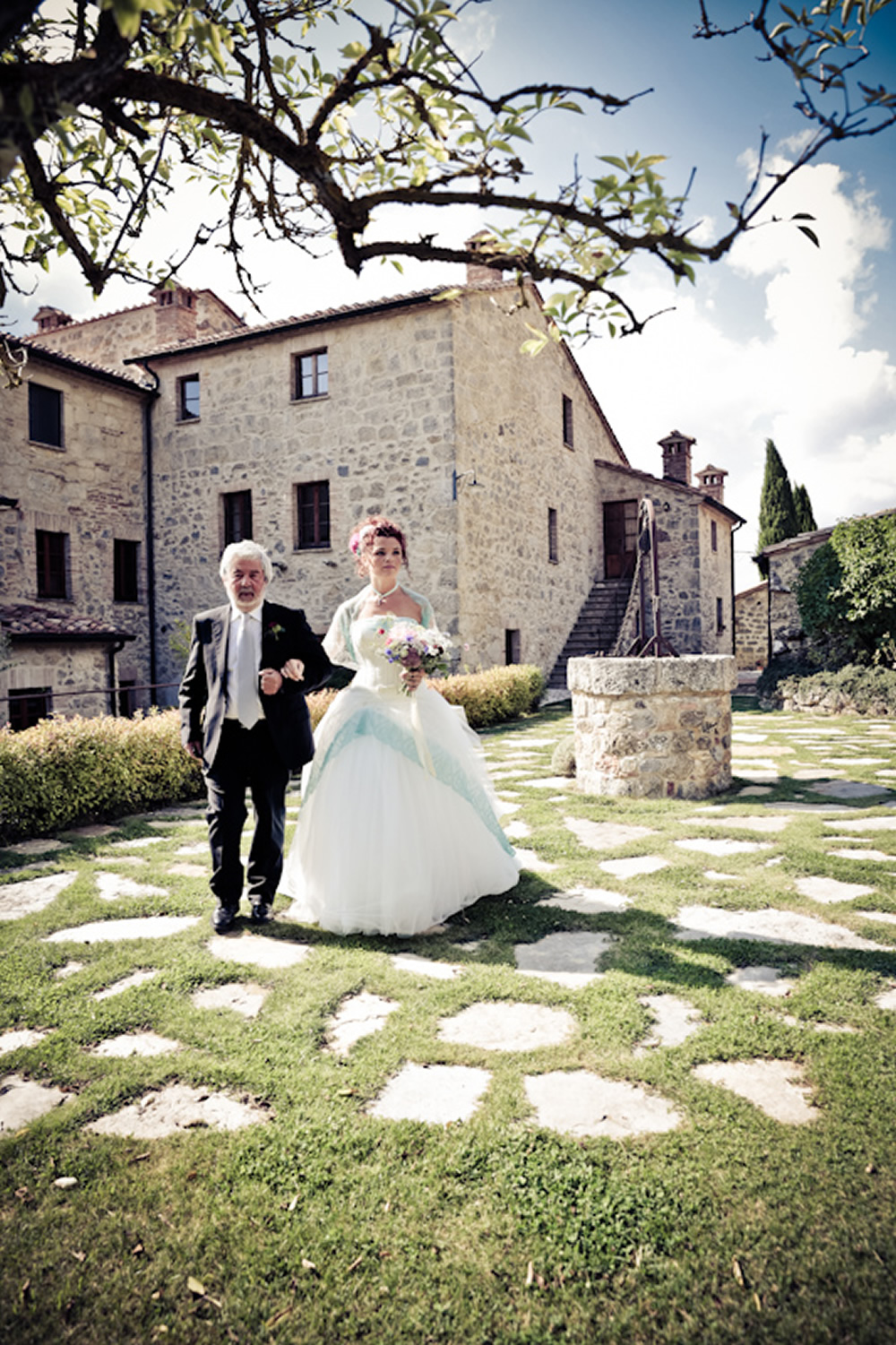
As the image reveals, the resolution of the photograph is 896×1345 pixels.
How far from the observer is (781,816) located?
5.63 metres

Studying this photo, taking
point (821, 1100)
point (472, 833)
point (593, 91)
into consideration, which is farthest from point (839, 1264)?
point (593, 91)

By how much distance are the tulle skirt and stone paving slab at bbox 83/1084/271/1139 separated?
134 centimetres

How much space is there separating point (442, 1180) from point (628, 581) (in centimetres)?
2015

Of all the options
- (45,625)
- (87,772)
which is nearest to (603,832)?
(87,772)

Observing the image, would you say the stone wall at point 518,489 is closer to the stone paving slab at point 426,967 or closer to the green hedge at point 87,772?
the green hedge at point 87,772

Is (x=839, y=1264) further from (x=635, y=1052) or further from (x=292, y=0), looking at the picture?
(x=292, y=0)

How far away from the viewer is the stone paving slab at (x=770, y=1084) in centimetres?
212

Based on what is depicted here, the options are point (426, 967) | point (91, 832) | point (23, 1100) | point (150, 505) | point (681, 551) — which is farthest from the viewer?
point (681, 551)

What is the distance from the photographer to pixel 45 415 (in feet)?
48.7

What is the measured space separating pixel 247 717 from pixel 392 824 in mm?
931

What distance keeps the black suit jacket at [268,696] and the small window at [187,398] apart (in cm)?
1439

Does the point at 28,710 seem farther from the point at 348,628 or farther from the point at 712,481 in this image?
the point at 712,481

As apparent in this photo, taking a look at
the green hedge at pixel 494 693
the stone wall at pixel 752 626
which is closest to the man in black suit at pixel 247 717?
the green hedge at pixel 494 693

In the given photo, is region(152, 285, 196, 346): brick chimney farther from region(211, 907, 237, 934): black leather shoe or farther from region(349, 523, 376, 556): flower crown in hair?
region(211, 907, 237, 934): black leather shoe
